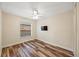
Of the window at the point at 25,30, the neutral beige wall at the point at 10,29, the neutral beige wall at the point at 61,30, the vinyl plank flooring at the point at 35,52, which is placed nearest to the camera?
the vinyl plank flooring at the point at 35,52

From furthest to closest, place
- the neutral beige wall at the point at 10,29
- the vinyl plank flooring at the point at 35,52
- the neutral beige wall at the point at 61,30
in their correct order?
the neutral beige wall at the point at 10,29 < the neutral beige wall at the point at 61,30 < the vinyl plank flooring at the point at 35,52

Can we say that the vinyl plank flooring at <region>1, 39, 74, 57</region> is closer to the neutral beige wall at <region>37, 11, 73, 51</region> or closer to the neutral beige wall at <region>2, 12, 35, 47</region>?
the neutral beige wall at <region>37, 11, 73, 51</region>

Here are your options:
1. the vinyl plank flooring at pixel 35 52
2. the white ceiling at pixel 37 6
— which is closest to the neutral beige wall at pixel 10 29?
the vinyl plank flooring at pixel 35 52

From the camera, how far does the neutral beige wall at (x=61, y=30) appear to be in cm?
370

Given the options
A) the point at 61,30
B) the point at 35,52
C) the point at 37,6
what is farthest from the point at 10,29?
the point at 61,30

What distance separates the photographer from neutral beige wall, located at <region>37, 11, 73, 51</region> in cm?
370

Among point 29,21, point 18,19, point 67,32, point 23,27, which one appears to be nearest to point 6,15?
point 18,19

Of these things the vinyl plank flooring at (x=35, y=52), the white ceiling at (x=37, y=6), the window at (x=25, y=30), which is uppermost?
the white ceiling at (x=37, y=6)

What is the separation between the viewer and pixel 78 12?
2.18 m

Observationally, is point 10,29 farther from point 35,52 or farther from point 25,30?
point 35,52

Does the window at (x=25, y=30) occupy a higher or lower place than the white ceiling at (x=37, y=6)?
lower

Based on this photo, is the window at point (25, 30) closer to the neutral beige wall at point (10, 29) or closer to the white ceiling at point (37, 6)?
the neutral beige wall at point (10, 29)

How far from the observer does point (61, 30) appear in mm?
4262

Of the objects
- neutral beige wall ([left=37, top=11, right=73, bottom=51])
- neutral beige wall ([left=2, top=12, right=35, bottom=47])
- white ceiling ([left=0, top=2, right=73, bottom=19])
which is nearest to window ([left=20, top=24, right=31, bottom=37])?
neutral beige wall ([left=2, top=12, right=35, bottom=47])
